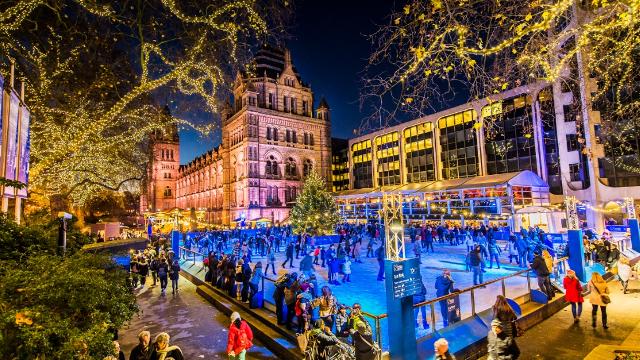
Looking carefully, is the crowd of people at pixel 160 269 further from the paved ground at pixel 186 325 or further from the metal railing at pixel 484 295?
the metal railing at pixel 484 295

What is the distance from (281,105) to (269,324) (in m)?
45.4

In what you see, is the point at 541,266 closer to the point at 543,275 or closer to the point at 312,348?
the point at 543,275

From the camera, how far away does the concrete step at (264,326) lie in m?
7.48

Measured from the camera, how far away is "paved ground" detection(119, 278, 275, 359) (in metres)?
7.79

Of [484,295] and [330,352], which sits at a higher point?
[330,352]

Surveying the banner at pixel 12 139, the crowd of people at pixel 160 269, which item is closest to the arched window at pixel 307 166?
the crowd of people at pixel 160 269

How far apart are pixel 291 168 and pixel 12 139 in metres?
43.6

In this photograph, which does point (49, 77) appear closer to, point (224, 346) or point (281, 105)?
point (224, 346)

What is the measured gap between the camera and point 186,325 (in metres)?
9.60

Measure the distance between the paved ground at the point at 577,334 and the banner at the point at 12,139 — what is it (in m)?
11.7

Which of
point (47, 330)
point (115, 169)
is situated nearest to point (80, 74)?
point (115, 169)

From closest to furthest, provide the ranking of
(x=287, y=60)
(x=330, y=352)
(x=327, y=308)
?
(x=330, y=352)
(x=327, y=308)
(x=287, y=60)

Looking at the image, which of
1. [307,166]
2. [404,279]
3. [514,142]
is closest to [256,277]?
[404,279]

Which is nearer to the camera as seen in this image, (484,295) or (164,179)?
(484,295)
